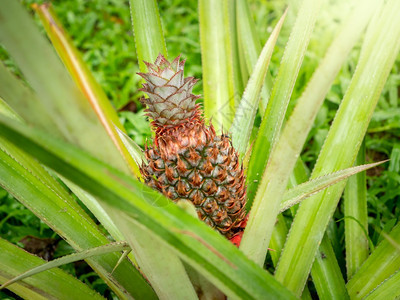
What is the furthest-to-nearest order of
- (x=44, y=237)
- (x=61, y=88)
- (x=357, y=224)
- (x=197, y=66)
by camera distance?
(x=197, y=66), (x=44, y=237), (x=357, y=224), (x=61, y=88)

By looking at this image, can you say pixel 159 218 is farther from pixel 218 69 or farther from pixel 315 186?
pixel 218 69

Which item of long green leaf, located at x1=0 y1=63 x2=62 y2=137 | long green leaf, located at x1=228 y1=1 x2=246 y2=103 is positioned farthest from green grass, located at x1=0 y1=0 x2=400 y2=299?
long green leaf, located at x1=0 y1=63 x2=62 y2=137

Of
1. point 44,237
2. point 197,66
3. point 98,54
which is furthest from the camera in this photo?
point 98,54

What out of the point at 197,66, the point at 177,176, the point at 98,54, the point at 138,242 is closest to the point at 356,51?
the point at 197,66

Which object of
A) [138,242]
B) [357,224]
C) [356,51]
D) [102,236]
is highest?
[356,51]

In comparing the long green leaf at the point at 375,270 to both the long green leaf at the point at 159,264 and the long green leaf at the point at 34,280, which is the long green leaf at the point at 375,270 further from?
the long green leaf at the point at 34,280

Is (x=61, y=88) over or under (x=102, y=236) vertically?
over

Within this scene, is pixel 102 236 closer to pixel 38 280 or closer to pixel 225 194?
pixel 38 280
